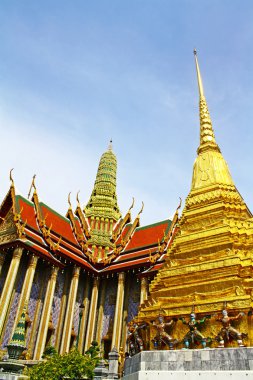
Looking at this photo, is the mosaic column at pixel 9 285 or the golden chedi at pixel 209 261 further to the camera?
the mosaic column at pixel 9 285

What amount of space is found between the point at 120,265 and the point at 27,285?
6220mm

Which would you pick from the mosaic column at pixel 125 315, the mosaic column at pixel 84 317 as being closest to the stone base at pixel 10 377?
the mosaic column at pixel 125 315

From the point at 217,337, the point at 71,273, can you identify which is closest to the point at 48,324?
the point at 71,273

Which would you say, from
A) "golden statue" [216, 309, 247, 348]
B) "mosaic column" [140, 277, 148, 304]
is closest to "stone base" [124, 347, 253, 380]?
"golden statue" [216, 309, 247, 348]

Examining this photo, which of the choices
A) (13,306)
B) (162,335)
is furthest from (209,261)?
(13,306)

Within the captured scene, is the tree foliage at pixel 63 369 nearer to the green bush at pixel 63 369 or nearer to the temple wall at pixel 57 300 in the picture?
the green bush at pixel 63 369

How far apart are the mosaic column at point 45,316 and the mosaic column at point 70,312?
1406 millimetres

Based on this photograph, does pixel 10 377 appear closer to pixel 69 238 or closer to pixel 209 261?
pixel 209 261

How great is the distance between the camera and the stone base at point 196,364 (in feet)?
23.4

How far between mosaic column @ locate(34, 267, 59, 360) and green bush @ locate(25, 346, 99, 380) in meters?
A: 6.65

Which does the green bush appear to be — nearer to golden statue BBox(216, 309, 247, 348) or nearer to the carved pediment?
golden statue BBox(216, 309, 247, 348)

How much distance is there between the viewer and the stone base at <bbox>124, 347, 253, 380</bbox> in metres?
7.14

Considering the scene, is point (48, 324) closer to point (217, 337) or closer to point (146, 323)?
point (146, 323)

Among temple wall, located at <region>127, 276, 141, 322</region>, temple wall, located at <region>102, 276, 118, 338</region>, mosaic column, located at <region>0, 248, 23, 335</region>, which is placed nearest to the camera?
mosaic column, located at <region>0, 248, 23, 335</region>
